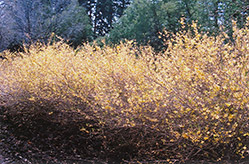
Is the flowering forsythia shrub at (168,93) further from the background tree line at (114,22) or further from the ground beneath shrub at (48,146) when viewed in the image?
the background tree line at (114,22)

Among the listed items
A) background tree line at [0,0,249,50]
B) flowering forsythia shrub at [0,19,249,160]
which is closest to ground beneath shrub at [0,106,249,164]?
flowering forsythia shrub at [0,19,249,160]

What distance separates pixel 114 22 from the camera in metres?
15.2

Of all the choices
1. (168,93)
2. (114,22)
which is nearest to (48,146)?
(168,93)

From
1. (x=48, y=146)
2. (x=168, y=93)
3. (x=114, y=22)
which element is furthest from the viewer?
(x=114, y=22)

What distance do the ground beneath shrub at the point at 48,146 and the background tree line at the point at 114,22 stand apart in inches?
217

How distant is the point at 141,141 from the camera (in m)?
3.36

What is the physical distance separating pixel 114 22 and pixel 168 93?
42.7ft

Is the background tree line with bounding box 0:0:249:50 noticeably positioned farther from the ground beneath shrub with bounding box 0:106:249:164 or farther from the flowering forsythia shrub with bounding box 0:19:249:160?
the flowering forsythia shrub with bounding box 0:19:249:160

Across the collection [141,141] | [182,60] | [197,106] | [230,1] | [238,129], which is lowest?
[141,141]

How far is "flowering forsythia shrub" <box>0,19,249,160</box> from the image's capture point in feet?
8.05

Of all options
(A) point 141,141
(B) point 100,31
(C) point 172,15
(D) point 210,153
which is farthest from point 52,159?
(B) point 100,31

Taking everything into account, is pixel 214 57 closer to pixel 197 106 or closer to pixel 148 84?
pixel 197 106

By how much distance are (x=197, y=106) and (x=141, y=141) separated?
1.09 metres

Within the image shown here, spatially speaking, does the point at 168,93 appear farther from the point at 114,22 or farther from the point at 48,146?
the point at 114,22
